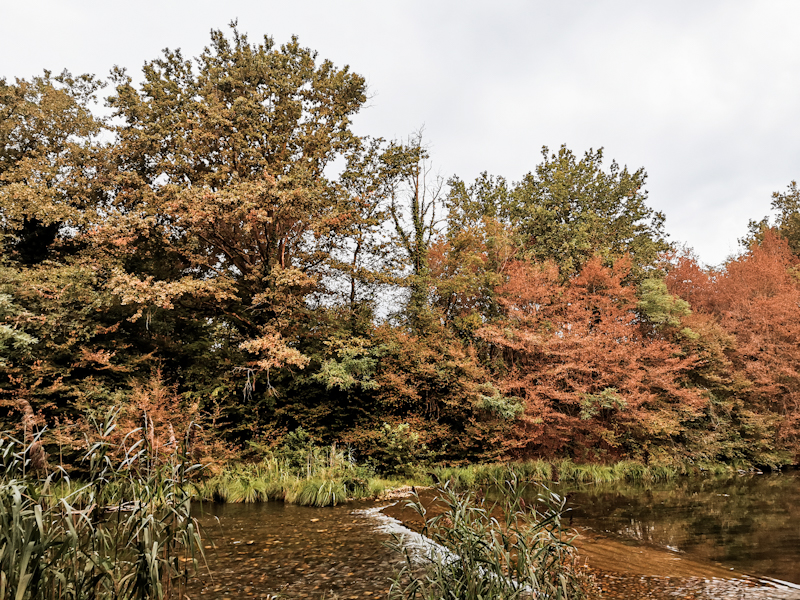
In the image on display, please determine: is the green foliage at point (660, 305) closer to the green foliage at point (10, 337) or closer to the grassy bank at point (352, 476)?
the grassy bank at point (352, 476)

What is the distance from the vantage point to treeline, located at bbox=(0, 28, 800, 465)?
1112 centimetres

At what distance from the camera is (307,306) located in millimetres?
14055

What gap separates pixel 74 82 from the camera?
15.1m

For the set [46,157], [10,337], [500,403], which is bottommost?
[500,403]

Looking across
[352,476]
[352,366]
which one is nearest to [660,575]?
[352,476]

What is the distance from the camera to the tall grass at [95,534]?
2.09 meters

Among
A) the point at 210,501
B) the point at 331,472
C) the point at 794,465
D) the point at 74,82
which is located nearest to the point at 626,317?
the point at 794,465

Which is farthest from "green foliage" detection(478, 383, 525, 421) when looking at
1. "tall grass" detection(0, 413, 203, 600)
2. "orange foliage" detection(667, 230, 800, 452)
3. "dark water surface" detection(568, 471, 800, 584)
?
"tall grass" detection(0, 413, 203, 600)

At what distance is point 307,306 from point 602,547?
10.3 m

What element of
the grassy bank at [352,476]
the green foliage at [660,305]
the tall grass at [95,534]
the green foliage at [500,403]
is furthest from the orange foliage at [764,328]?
the tall grass at [95,534]

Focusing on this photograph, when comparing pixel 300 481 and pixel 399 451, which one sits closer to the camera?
pixel 300 481

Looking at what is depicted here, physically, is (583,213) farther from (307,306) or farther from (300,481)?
(300,481)

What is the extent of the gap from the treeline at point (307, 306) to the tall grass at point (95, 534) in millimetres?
7322

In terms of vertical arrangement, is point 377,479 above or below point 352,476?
below
